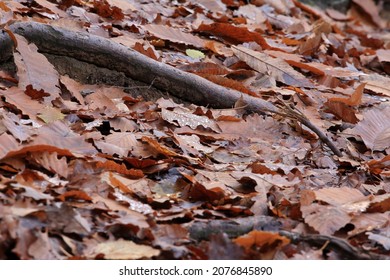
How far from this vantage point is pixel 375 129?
3.55 m

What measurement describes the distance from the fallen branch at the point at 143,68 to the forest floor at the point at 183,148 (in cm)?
2

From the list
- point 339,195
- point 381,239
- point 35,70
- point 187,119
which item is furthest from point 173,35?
point 381,239

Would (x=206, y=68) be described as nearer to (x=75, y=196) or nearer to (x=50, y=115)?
(x=50, y=115)

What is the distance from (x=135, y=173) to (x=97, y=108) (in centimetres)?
66

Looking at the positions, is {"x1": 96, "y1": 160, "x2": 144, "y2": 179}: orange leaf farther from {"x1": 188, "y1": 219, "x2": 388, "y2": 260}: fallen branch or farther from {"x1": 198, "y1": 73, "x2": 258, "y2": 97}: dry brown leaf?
{"x1": 198, "y1": 73, "x2": 258, "y2": 97}: dry brown leaf

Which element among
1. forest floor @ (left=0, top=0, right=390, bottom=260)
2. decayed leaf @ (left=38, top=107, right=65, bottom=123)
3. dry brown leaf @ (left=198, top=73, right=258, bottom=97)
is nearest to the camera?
forest floor @ (left=0, top=0, right=390, bottom=260)

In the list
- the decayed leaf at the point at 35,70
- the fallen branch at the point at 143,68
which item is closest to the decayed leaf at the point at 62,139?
the decayed leaf at the point at 35,70

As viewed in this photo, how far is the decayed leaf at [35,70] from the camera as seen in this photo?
127 inches

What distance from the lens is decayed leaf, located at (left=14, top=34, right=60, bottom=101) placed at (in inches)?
127

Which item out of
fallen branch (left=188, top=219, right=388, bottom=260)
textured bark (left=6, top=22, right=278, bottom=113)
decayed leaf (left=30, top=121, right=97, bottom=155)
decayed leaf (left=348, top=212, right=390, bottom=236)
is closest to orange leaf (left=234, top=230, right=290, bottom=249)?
fallen branch (left=188, top=219, right=388, bottom=260)

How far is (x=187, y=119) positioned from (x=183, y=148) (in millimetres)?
379

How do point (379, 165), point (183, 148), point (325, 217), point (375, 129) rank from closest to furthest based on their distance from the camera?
point (325, 217), point (183, 148), point (379, 165), point (375, 129)

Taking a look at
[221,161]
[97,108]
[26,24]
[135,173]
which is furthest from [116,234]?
[26,24]
